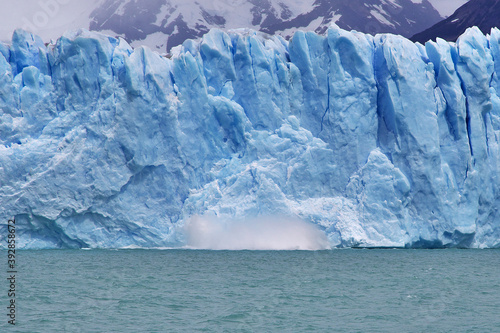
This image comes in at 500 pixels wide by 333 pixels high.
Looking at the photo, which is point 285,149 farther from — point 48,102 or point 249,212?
point 48,102

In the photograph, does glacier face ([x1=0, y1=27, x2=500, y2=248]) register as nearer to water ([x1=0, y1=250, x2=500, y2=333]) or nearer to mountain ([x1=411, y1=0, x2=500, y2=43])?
water ([x1=0, y1=250, x2=500, y2=333])

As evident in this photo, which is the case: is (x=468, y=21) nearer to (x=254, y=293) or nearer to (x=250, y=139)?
(x=250, y=139)

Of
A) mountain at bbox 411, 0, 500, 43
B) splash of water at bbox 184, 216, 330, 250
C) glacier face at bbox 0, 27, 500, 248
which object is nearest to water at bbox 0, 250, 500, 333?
splash of water at bbox 184, 216, 330, 250

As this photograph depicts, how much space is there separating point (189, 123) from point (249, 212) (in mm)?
3216

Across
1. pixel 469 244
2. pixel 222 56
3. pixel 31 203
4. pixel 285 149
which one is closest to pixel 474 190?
pixel 469 244

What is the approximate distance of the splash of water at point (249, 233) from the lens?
18969 mm

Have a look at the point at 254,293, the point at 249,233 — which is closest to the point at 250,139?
the point at 249,233

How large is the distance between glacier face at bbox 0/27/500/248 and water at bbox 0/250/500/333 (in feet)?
3.96

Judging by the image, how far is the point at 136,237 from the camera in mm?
A: 19047

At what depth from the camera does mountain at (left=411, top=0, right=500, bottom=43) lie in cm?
3531

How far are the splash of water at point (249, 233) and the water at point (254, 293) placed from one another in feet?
1.83

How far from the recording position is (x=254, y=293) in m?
12.0

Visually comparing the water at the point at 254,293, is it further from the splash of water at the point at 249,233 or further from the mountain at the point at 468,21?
the mountain at the point at 468,21

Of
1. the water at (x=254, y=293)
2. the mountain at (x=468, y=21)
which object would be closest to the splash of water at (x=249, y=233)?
the water at (x=254, y=293)
